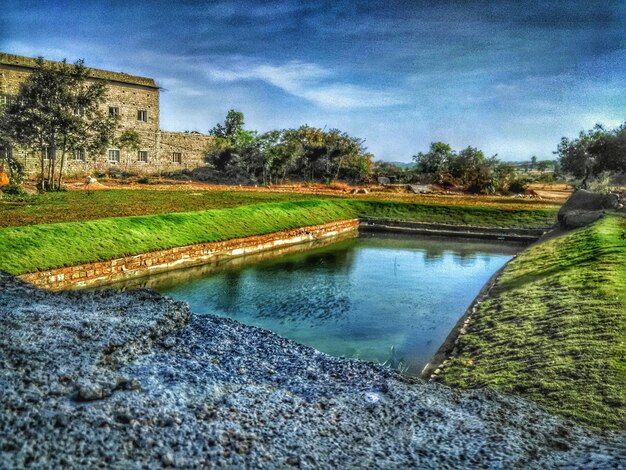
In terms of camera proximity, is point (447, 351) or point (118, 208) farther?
point (118, 208)

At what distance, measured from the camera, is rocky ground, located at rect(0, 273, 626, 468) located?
192 inches

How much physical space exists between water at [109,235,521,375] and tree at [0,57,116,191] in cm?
1660

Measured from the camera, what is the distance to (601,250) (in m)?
14.3

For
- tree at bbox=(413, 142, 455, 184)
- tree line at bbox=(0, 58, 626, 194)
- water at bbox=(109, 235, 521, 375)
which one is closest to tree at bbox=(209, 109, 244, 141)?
tree line at bbox=(0, 58, 626, 194)

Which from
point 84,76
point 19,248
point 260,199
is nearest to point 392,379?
point 19,248

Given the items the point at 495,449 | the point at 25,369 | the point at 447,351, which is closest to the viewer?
the point at 495,449

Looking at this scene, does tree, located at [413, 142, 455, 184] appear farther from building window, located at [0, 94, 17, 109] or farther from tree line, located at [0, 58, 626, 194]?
building window, located at [0, 94, 17, 109]

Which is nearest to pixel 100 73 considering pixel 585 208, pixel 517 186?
pixel 585 208

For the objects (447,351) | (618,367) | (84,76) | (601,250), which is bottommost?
(447,351)

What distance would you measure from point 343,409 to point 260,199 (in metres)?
26.4

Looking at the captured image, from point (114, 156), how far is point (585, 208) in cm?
3375

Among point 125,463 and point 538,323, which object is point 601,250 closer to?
point 538,323

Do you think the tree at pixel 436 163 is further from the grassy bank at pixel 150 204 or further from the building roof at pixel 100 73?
the building roof at pixel 100 73

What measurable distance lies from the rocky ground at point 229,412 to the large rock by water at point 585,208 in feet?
57.8
